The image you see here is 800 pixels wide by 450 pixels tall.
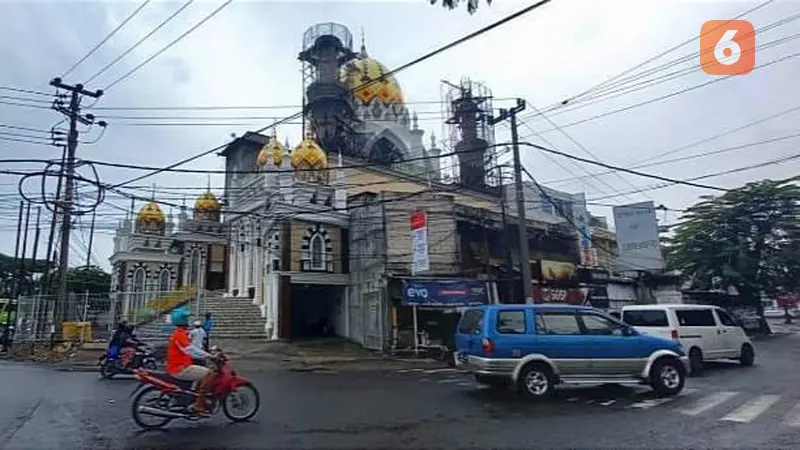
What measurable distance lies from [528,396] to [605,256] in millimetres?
29008

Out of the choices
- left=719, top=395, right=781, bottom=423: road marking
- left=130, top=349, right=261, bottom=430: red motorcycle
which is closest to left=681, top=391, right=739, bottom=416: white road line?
left=719, top=395, right=781, bottom=423: road marking

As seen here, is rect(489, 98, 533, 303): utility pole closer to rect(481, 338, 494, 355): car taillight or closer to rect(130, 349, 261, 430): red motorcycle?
rect(481, 338, 494, 355): car taillight

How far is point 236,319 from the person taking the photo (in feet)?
88.0

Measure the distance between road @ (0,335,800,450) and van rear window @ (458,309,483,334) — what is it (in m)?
1.26

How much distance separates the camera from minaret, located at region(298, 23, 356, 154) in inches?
1555

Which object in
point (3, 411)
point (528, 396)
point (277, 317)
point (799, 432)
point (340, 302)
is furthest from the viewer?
point (340, 302)

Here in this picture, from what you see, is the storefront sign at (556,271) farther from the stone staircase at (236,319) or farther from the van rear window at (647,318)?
the stone staircase at (236,319)

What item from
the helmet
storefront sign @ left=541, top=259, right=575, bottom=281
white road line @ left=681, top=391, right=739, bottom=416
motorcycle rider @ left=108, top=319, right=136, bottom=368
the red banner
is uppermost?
storefront sign @ left=541, top=259, right=575, bottom=281

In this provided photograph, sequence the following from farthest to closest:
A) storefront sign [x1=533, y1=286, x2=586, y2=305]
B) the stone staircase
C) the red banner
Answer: the red banner, storefront sign [x1=533, y1=286, x2=586, y2=305], the stone staircase

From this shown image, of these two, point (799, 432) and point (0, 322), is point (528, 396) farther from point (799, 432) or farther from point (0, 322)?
point (0, 322)

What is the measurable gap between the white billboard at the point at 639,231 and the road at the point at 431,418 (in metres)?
12.8

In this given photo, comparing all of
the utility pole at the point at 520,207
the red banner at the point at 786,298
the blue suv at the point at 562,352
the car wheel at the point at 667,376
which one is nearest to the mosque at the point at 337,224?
the utility pole at the point at 520,207

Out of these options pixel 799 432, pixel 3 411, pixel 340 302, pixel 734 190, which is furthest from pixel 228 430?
pixel 734 190

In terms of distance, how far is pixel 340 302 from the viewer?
27.9 m
